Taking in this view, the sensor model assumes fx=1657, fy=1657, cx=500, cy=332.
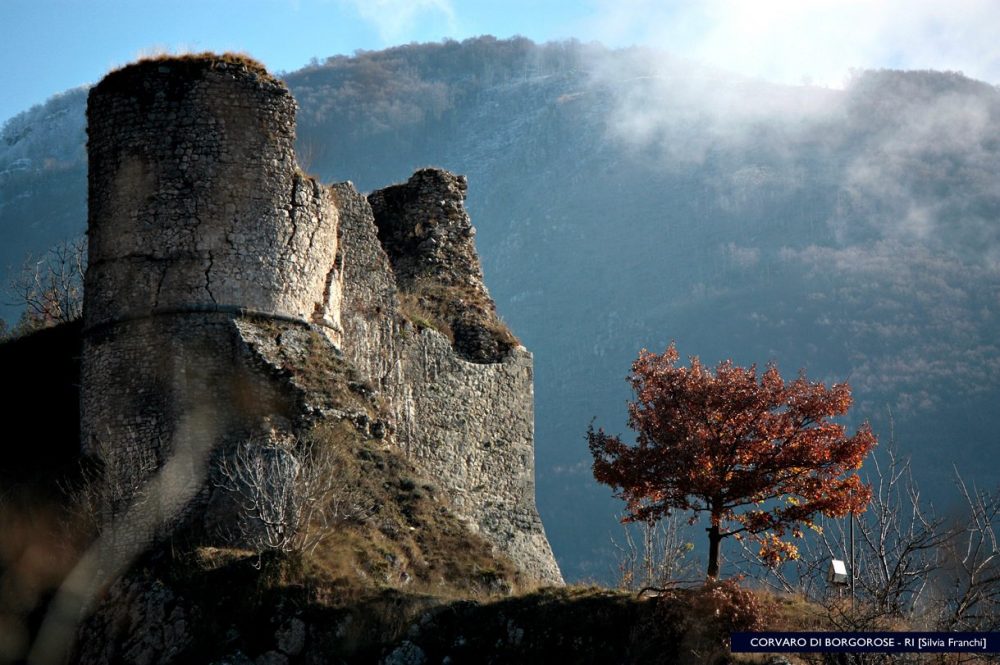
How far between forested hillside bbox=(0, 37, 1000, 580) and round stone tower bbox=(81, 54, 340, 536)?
58.8 meters

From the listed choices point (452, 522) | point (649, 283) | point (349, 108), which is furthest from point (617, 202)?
point (452, 522)

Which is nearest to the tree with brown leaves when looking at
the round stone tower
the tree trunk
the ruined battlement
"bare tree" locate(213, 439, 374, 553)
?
the tree trunk

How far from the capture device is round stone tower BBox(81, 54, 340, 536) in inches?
1118

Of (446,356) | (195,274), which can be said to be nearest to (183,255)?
(195,274)

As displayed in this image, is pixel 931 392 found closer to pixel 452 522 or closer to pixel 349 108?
pixel 349 108

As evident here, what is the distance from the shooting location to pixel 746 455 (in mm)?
25688

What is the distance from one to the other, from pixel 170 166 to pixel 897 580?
1415 centimetres

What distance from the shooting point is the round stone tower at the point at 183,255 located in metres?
28.4

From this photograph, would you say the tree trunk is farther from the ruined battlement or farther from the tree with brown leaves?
the ruined battlement

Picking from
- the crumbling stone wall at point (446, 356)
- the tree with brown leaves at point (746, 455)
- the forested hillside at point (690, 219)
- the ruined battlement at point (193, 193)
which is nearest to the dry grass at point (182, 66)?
the ruined battlement at point (193, 193)

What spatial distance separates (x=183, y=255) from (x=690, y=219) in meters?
129

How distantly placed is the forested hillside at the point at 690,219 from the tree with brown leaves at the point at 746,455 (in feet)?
198
